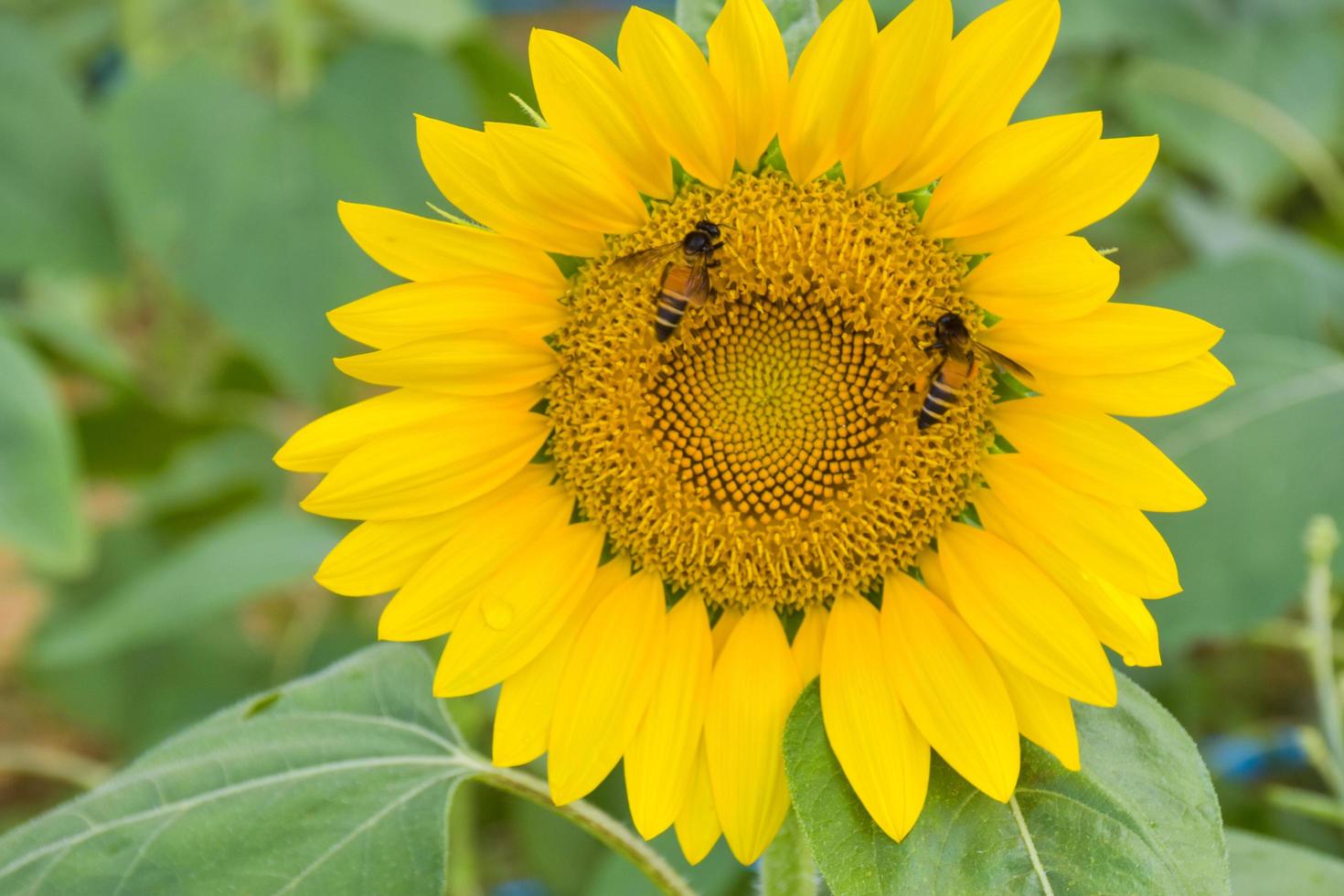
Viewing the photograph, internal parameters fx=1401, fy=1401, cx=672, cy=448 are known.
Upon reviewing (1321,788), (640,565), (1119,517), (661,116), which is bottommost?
(1321,788)

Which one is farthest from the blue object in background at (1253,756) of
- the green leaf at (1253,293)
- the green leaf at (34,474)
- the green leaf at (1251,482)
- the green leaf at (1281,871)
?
the green leaf at (34,474)

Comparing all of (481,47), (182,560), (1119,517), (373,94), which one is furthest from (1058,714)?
(481,47)

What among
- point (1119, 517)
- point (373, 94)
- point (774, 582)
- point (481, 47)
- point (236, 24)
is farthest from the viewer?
point (236, 24)

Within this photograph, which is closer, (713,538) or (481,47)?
(713,538)

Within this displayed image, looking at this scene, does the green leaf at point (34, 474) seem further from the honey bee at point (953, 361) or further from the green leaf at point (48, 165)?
the honey bee at point (953, 361)

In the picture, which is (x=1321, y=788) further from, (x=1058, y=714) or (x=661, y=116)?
(x=661, y=116)

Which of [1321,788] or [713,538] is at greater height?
[713,538]

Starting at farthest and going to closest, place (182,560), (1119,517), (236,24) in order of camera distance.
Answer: (236,24)
(182,560)
(1119,517)
